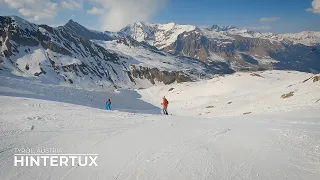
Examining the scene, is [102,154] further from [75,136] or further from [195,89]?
[195,89]

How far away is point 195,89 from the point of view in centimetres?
9550

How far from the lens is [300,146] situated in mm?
13305

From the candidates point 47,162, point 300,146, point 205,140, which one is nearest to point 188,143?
point 205,140

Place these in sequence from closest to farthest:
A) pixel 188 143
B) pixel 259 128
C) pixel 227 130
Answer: pixel 188 143, pixel 227 130, pixel 259 128

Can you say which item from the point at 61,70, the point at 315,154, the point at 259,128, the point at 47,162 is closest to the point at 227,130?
the point at 259,128

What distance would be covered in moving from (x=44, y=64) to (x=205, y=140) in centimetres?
18762

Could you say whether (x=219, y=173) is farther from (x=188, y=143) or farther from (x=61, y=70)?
(x=61, y=70)

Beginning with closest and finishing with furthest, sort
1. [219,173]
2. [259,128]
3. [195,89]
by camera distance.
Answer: [219,173], [259,128], [195,89]

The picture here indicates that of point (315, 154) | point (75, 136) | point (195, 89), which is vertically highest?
point (195, 89)

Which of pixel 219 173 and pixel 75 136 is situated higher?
pixel 75 136

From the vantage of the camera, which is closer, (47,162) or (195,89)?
(47,162)

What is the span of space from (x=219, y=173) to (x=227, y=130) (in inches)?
295

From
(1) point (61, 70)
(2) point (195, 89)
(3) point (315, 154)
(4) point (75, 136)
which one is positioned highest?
(1) point (61, 70)

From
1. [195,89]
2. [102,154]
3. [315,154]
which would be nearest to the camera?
[102,154]
